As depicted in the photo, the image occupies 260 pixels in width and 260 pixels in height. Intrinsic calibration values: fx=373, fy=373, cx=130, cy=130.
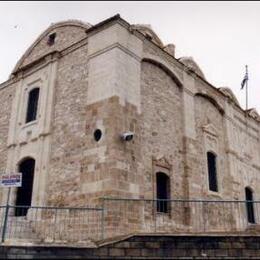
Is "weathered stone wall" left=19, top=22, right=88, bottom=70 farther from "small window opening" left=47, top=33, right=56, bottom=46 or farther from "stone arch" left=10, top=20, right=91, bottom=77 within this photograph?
"small window opening" left=47, top=33, right=56, bottom=46

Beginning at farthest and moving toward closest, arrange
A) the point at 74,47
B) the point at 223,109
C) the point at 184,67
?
the point at 223,109 < the point at 184,67 < the point at 74,47

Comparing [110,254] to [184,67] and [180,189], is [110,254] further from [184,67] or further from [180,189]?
[184,67]

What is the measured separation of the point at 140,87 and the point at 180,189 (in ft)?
13.1

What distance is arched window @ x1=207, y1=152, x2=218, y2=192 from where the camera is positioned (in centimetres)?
1593

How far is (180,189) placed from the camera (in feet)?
44.8

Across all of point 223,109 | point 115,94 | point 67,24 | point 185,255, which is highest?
point 67,24

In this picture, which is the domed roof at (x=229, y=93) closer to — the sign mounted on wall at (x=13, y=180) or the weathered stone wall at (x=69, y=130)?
the weathered stone wall at (x=69, y=130)

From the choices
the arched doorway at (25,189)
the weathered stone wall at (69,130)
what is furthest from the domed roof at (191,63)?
the arched doorway at (25,189)

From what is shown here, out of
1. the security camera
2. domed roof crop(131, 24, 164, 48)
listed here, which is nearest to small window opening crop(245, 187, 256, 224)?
the security camera

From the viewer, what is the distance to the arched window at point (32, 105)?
49.9 ft

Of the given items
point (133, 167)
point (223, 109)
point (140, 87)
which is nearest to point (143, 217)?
point (133, 167)

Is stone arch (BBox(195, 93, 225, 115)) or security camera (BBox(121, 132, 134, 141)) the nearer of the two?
security camera (BBox(121, 132, 134, 141))

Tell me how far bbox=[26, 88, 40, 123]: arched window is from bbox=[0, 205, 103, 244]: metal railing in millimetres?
3882

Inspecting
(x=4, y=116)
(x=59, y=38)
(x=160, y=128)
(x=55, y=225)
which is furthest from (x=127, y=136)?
(x=4, y=116)
